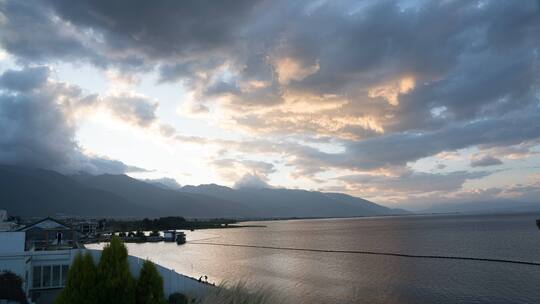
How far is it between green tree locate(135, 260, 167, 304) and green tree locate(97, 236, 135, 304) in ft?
6.56

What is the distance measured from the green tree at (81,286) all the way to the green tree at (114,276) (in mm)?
222

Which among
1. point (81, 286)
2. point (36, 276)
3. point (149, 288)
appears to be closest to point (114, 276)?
point (81, 286)

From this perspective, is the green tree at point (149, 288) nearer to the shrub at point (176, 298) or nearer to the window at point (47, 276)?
the shrub at point (176, 298)

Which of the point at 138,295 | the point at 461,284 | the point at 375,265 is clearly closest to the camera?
the point at 138,295

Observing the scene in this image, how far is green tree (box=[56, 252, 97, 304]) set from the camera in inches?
510

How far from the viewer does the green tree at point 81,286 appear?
13.0m

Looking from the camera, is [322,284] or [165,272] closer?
[165,272]

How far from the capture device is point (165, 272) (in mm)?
29609

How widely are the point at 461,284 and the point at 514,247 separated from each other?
49067 millimetres

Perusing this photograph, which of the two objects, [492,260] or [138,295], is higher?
[138,295]

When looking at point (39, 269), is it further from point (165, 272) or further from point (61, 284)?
point (165, 272)

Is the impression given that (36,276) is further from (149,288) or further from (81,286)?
(81,286)

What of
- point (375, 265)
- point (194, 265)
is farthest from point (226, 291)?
point (194, 265)

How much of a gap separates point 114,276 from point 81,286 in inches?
40.7
